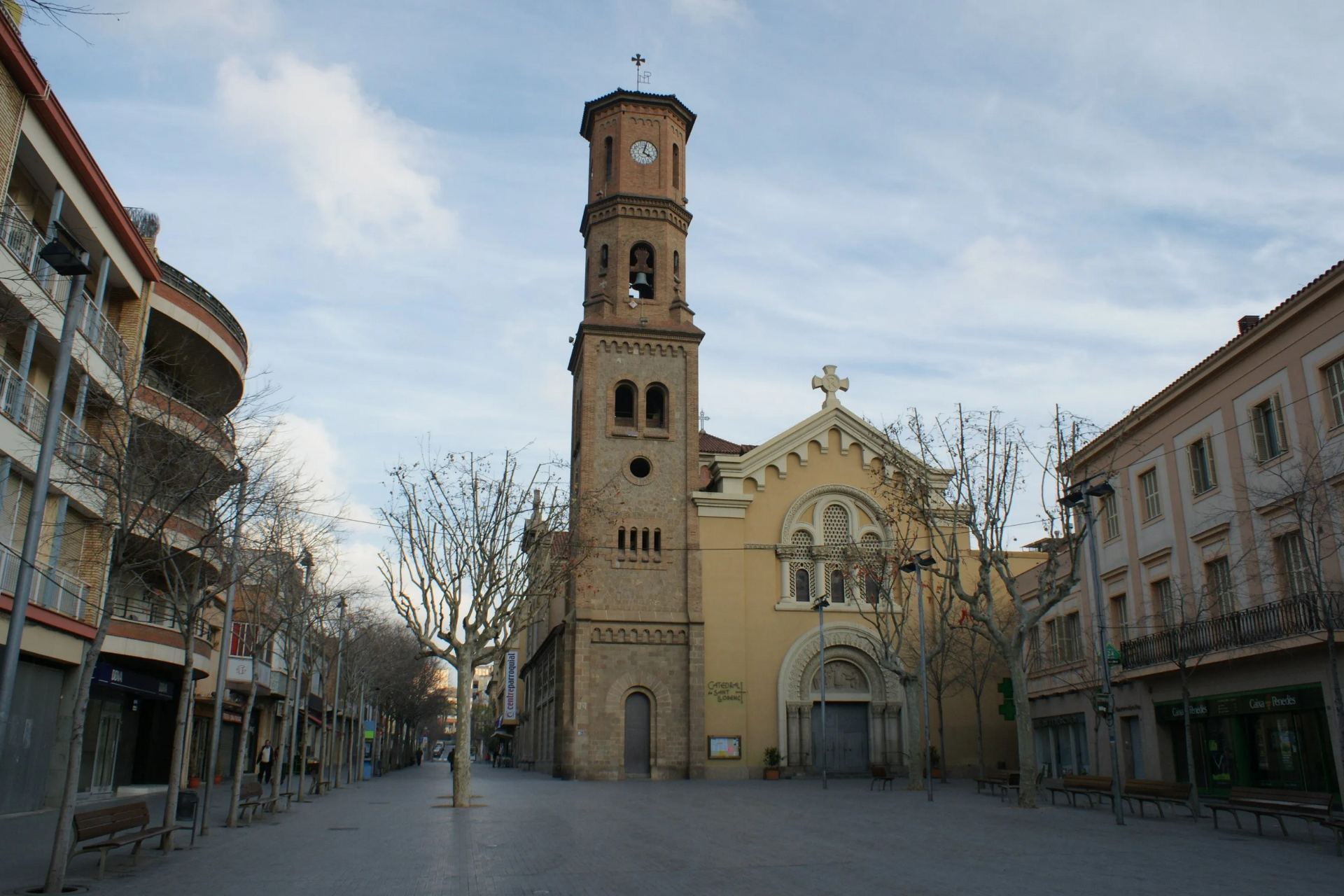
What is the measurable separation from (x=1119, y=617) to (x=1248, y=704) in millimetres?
6954

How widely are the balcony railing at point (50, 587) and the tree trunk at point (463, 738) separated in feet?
28.8

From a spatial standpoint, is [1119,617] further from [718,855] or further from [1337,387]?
[718,855]

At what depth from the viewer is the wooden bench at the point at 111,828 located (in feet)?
39.9

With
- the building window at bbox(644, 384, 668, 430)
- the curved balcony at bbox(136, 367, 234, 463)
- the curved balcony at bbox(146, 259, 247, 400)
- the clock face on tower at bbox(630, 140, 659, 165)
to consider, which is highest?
the clock face on tower at bbox(630, 140, 659, 165)

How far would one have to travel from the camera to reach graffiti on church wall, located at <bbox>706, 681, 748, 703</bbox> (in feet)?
134

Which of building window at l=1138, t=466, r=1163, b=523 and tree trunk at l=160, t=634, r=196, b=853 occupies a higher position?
building window at l=1138, t=466, r=1163, b=523

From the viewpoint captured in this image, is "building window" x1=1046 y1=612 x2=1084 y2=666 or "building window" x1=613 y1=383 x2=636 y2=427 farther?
"building window" x1=613 y1=383 x2=636 y2=427

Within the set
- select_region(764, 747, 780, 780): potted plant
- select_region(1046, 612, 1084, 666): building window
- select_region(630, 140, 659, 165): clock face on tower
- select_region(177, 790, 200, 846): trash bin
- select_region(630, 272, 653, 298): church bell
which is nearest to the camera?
select_region(177, 790, 200, 846): trash bin

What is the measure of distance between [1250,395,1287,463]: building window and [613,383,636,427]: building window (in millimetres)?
24691

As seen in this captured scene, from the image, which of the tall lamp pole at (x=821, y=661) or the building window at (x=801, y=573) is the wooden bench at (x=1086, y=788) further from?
the building window at (x=801, y=573)

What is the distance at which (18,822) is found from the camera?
18844 mm

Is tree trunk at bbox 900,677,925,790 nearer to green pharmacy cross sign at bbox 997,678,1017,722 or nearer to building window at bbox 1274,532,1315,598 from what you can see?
green pharmacy cross sign at bbox 997,678,1017,722

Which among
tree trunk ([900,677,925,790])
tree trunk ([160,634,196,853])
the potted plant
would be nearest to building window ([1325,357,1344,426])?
tree trunk ([900,677,925,790])

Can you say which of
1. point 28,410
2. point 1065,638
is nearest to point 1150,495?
point 1065,638
